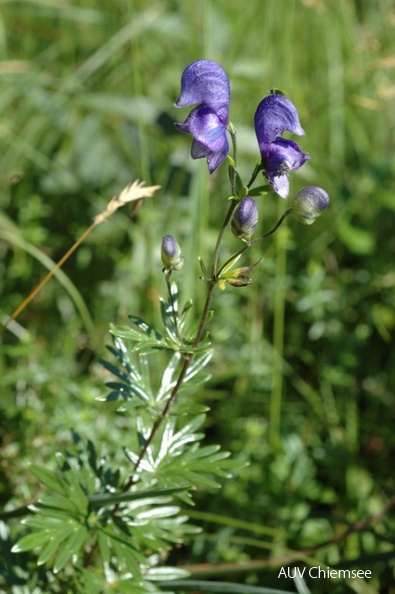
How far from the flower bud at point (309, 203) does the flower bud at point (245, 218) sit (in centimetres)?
10

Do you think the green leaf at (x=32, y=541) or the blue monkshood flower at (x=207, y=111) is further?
the green leaf at (x=32, y=541)

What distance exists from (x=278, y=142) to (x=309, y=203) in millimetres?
113

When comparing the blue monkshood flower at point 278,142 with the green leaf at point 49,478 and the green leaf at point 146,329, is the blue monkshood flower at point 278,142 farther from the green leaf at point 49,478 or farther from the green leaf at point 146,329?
the green leaf at point 49,478

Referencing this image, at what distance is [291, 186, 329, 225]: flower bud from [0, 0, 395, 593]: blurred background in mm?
740

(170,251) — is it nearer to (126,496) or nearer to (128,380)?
(128,380)

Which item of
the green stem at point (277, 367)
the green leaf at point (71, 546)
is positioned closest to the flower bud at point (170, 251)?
the green leaf at point (71, 546)

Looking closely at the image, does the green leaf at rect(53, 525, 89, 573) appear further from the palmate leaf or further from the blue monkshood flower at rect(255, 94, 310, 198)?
the blue monkshood flower at rect(255, 94, 310, 198)

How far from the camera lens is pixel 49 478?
1399mm

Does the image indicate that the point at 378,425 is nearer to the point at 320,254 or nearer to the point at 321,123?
the point at 320,254

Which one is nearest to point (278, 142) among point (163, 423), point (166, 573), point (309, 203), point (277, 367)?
point (309, 203)

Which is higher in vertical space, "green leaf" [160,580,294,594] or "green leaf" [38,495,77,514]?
"green leaf" [38,495,77,514]

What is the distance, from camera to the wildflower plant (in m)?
1.22

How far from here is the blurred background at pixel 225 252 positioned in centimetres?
209

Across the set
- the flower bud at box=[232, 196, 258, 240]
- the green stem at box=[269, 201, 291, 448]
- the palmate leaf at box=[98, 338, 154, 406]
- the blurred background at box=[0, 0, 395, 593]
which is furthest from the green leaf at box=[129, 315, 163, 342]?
the green stem at box=[269, 201, 291, 448]
